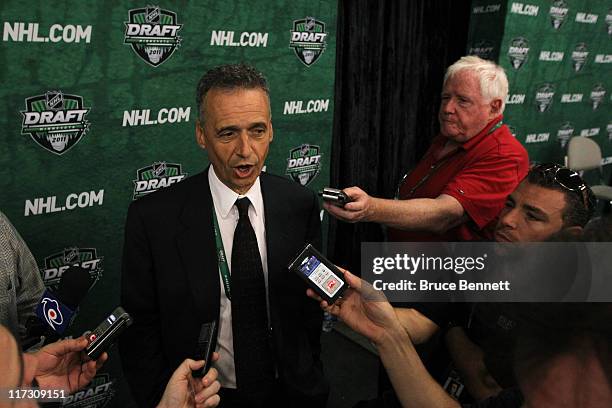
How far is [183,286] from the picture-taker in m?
1.38

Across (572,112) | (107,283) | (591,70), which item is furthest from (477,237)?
(591,70)

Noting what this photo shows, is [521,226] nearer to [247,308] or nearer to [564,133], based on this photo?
[247,308]

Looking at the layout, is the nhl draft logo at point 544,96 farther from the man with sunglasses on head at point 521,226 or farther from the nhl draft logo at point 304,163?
the man with sunglasses on head at point 521,226

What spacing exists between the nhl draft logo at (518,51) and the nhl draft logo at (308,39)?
79.5 inches

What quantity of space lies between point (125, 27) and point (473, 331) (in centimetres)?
196

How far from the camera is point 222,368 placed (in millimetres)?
1488

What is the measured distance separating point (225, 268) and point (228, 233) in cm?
11

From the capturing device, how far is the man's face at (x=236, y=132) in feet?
4.41

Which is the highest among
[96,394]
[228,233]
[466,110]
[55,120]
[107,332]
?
[466,110]

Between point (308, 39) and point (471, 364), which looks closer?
point (471, 364)

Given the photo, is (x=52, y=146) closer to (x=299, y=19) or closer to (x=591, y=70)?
(x=299, y=19)

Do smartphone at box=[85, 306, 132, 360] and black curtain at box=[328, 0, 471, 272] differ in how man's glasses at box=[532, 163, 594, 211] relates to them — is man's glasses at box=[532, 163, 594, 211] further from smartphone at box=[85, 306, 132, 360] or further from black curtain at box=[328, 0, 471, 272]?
black curtain at box=[328, 0, 471, 272]

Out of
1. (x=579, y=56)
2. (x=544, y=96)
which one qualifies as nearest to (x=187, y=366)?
(x=544, y=96)

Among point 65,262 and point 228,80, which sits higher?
point 228,80
